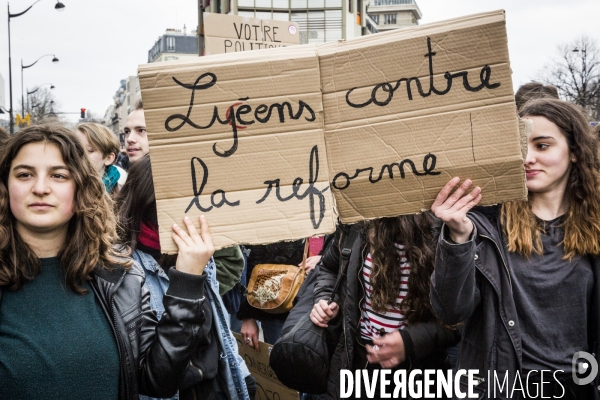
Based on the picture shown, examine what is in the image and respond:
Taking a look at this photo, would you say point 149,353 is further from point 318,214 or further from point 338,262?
point 338,262

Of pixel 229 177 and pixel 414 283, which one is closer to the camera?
pixel 229 177

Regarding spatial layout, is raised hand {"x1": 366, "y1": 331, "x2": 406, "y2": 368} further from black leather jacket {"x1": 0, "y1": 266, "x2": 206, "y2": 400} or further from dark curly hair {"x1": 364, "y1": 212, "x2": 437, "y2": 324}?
black leather jacket {"x1": 0, "y1": 266, "x2": 206, "y2": 400}

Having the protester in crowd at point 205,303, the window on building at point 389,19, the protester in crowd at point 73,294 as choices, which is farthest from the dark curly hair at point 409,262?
the window on building at point 389,19

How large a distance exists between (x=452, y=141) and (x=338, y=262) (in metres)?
1.34

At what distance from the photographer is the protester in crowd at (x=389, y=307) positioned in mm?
→ 2703

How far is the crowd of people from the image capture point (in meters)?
2.02

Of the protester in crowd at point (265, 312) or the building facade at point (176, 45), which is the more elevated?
the building facade at point (176, 45)

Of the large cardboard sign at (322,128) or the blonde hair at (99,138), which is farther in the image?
the blonde hair at (99,138)

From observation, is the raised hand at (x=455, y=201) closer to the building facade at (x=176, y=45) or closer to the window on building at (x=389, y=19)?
the window on building at (x=389, y=19)

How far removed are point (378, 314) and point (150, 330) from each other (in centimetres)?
113

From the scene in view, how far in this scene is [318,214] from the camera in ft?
6.63

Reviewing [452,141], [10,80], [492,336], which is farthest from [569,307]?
[10,80]

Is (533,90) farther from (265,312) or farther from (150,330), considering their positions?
(150,330)

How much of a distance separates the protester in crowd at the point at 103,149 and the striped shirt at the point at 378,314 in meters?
2.77
